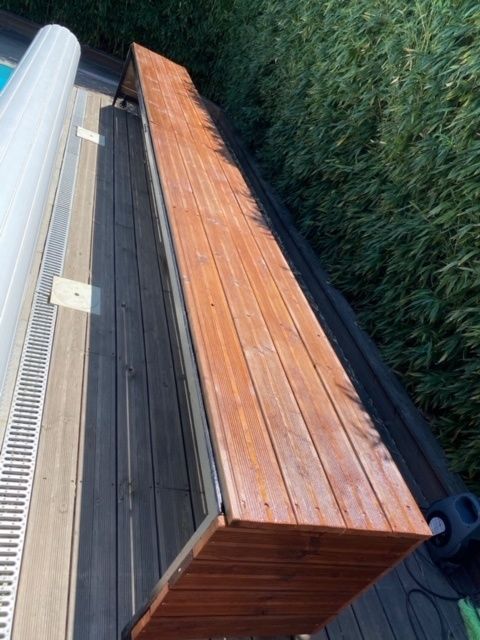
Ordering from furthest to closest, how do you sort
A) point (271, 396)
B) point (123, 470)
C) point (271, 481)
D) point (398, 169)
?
point (398, 169), point (123, 470), point (271, 396), point (271, 481)

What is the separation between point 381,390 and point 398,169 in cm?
135

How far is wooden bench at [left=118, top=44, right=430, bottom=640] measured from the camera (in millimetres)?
1130

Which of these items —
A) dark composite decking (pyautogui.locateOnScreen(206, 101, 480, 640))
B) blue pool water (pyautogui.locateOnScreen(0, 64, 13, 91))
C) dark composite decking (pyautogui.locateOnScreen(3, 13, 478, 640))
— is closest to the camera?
dark composite decking (pyautogui.locateOnScreen(3, 13, 478, 640))

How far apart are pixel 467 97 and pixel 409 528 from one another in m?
2.22

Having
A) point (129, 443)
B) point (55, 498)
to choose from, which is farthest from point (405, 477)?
point (55, 498)

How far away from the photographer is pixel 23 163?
191cm

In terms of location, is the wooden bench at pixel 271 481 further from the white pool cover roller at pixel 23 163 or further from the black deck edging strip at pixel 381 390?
the black deck edging strip at pixel 381 390

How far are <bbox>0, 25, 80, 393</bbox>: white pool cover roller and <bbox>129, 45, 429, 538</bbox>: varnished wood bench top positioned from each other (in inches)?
23.2

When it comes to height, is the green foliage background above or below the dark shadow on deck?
above

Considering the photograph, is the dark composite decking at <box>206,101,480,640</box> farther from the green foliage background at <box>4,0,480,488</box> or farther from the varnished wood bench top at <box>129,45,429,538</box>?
the varnished wood bench top at <box>129,45,429,538</box>

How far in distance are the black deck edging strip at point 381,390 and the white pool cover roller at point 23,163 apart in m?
1.50

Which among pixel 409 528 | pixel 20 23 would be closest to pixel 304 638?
pixel 409 528

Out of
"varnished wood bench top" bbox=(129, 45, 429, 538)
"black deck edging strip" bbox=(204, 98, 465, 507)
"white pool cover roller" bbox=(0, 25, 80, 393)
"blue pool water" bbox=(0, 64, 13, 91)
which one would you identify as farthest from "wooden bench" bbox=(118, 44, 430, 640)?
"blue pool water" bbox=(0, 64, 13, 91)

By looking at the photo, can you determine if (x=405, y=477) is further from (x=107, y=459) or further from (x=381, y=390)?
(x=107, y=459)
